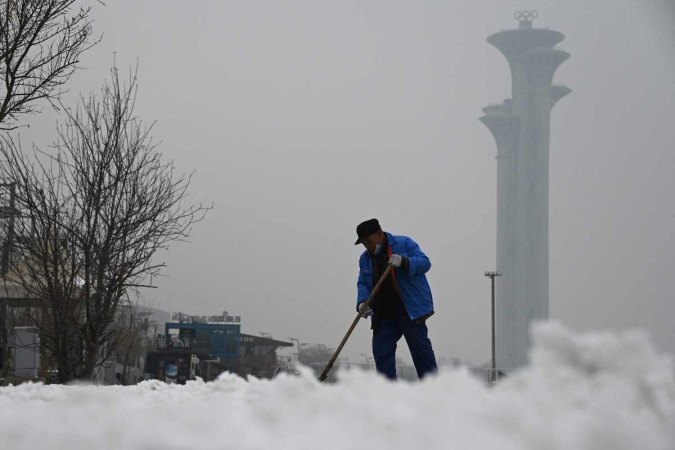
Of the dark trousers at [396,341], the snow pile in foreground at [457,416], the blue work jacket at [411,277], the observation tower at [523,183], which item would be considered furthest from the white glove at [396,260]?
the observation tower at [523,183]

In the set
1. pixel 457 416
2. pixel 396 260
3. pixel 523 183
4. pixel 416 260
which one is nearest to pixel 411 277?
pixel 416 260

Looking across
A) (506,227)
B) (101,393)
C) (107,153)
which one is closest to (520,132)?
(506,227)

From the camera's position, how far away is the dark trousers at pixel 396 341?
7617mm

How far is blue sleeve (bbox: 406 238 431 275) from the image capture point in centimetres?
754

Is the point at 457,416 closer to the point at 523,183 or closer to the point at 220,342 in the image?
the point at 220,342

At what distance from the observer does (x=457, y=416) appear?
1.18m

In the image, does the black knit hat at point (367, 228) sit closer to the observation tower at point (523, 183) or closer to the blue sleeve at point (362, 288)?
the blue sleeve at point (362, 288)

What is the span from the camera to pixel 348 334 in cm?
743

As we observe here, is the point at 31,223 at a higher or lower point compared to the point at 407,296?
higher

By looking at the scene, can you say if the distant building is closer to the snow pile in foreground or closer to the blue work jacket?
the blue work jacket

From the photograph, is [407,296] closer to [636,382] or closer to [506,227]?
[636,382]

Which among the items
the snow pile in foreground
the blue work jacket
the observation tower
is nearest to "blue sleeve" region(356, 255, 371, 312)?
the blue work jacket

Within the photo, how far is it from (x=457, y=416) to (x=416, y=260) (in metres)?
6.43

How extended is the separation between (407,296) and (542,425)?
6.55 meters
